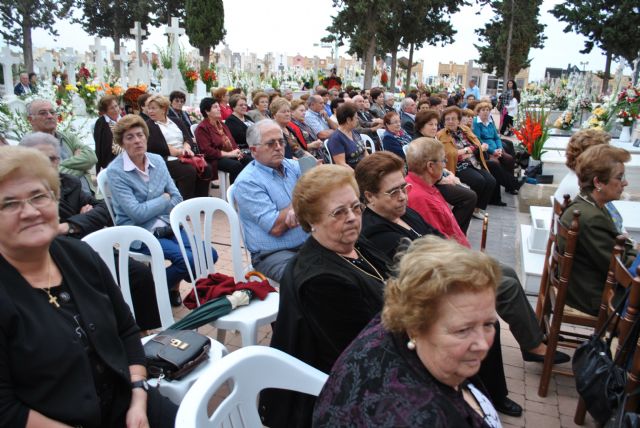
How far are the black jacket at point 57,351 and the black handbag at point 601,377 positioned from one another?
199 centimetres

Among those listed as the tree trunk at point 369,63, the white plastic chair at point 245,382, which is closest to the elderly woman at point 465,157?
the white plastic chair at point 245,382

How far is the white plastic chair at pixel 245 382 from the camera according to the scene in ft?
4.26

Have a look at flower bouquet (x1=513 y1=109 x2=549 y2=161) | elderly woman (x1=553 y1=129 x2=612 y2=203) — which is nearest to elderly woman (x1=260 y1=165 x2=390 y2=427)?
elderly woman (x1=553 y1=129 x2=612 y2=203)

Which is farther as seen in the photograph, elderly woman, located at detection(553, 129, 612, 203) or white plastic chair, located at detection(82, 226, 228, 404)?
elderly woman, located at detection(553, 129, 612, 203)

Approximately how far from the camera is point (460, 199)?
5051 mm

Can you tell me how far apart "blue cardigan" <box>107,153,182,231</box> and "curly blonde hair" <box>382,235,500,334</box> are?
260 centimetres

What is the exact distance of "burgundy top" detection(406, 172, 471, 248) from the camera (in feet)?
10.9

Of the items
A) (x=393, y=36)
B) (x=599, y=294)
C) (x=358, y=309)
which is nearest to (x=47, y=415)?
(x=358, y=309)

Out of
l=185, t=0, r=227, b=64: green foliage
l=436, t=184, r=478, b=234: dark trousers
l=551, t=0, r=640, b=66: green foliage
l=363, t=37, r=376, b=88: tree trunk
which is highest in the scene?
l=551, t=0, r=640, b=66: green foliage

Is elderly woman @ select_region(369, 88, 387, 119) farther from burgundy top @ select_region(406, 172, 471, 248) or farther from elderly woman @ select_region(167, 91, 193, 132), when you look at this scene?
burgundy top @ select_region(406, 172, 471, 248)

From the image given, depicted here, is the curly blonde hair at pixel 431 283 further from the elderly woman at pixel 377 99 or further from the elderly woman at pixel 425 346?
the elderly woman at pixel 377 99

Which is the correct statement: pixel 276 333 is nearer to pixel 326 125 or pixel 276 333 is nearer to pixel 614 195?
pixel 614 195

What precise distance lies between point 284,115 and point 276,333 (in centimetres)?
454

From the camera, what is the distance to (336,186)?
7.03ft
